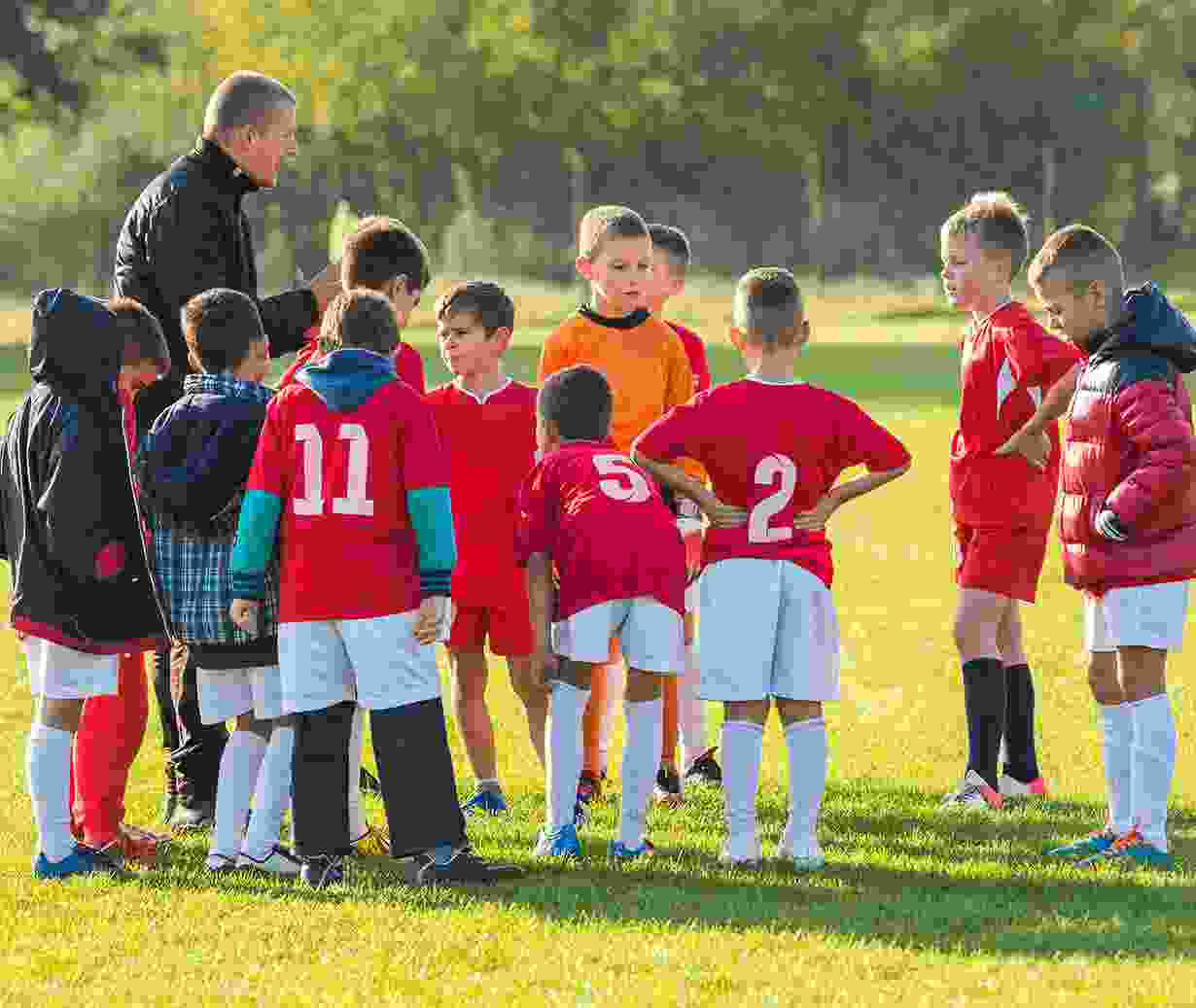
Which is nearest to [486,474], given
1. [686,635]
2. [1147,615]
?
[686,635]

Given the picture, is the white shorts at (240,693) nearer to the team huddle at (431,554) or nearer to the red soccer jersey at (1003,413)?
the team huddle at (431,554)

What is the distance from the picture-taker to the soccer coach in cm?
732

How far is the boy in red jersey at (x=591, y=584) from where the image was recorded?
6.51m

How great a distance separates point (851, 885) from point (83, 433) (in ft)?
8.38

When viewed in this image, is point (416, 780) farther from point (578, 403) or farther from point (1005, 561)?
point (1005, 561)

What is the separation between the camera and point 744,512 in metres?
6.41

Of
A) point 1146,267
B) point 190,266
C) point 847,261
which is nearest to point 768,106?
point 847,261

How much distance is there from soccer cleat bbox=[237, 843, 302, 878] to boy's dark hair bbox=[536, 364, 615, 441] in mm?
1475

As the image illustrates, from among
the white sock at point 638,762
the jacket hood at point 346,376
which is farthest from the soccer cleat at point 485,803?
the jacket hood at point 346,376

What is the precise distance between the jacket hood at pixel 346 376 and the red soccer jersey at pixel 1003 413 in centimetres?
213

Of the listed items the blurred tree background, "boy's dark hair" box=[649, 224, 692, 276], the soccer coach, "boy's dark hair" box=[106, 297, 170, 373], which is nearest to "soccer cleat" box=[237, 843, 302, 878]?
the soccer coach

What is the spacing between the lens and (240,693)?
6.55m

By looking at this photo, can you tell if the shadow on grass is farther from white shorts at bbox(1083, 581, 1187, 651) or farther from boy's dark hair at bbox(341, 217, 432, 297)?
boy's dark hair at bbox(341, 217, 432, 297)

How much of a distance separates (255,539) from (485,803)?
1695 mm
